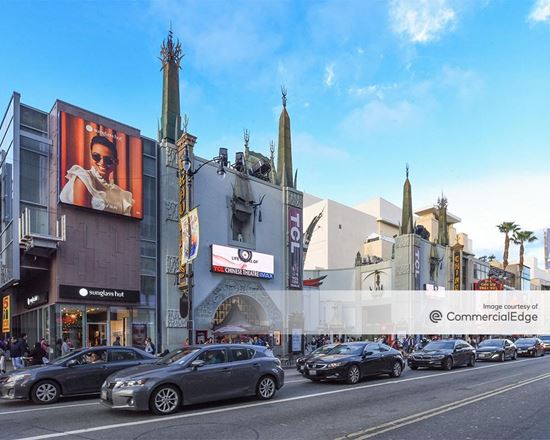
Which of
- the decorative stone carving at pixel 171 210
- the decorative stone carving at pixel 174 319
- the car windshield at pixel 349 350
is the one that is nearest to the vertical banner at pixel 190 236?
the decorative stone carving at pixel 171 210

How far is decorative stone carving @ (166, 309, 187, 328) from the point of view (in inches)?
1040

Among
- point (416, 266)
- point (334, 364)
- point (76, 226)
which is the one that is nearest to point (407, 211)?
point (416, 266)

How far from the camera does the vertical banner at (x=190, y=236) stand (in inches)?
927

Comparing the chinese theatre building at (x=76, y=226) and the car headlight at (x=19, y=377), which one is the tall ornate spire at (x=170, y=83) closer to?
the chinese theatre building at (x=76, y=226)

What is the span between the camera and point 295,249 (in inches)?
1347

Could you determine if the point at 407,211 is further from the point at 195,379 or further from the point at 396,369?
the point at 195,379

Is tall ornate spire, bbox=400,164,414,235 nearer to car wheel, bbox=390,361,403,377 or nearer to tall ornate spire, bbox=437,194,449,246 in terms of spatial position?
tall ornate spire, bbox=437,194,449,246

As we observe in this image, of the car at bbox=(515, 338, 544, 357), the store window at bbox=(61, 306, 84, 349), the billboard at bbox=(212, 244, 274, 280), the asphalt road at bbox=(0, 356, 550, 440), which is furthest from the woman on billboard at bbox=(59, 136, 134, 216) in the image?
the car at bbox=(515, 338, 544, 357)

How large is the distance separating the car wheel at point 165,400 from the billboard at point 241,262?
18.5 meters

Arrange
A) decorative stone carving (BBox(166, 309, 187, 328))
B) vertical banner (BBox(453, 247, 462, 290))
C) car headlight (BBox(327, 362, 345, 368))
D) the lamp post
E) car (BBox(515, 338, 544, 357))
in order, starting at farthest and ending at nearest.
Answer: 1. vertical banner (BBox(453, 247, 462, 290))
2. car (BBox(515, 338, 544, 357))
3. decorative stone carving (BBox(166, 309, 187, 328))
4. the lamp post
5. car headlight (BBox(327, 362, 345, 368))

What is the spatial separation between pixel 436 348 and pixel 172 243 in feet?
45.0

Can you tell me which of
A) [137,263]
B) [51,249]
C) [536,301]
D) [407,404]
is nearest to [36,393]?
[407,404]

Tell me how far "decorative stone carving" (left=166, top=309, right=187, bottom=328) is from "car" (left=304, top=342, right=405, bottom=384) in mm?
11717

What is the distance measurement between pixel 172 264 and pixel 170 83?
1058 centimetres
